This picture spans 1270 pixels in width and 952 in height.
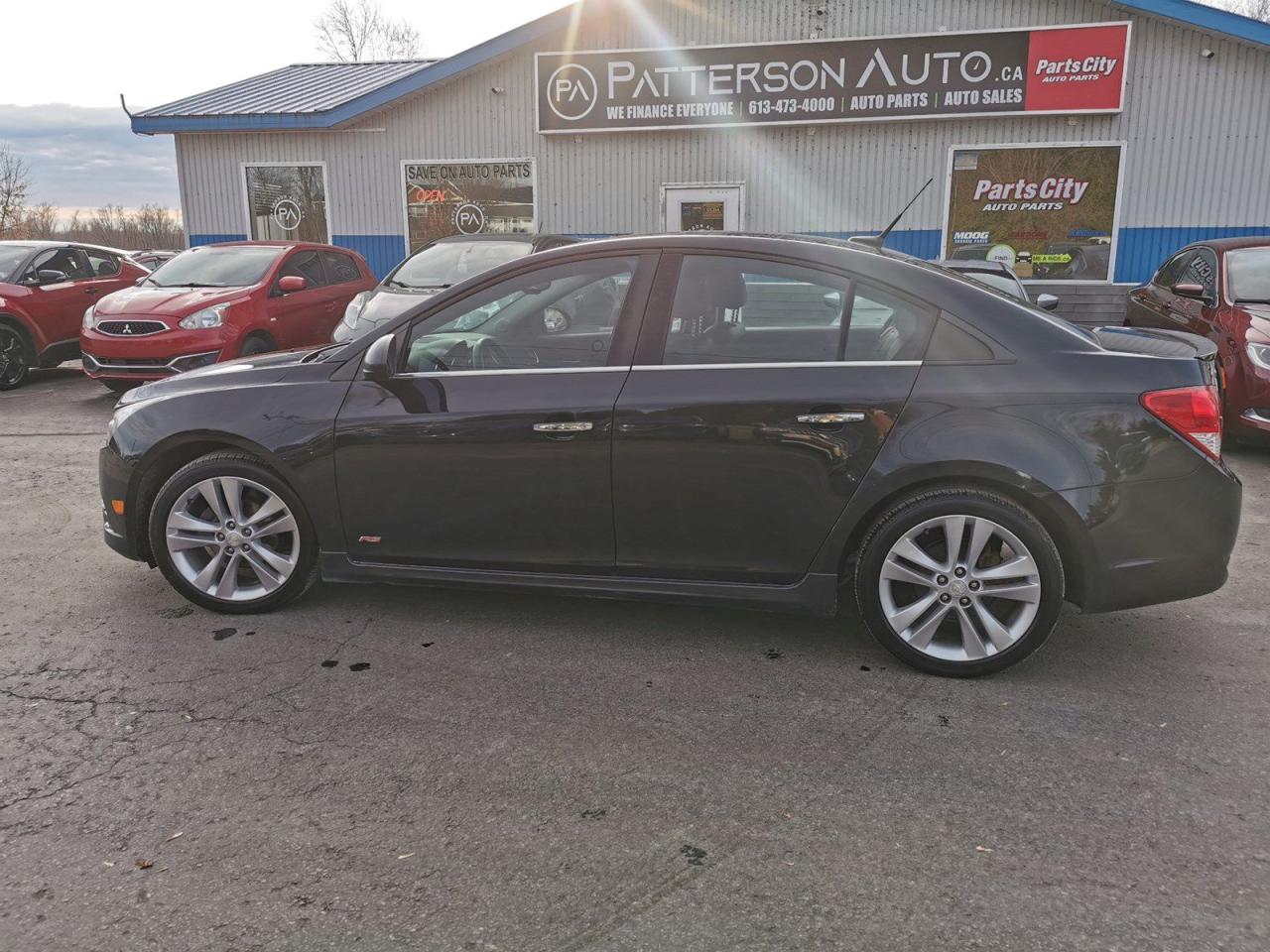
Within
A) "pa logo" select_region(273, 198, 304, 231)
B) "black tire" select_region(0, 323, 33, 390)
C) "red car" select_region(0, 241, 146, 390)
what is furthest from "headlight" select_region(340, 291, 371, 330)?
"pa logo" select_region(273, 198, 304, 231)

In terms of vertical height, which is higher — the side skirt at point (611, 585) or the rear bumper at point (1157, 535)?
the rear bumper at point (1157, 535)

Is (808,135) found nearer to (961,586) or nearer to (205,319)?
(205,319)

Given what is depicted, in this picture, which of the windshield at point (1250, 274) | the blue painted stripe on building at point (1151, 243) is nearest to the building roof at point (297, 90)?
the blue painted stripe on building at point (1151, 243)

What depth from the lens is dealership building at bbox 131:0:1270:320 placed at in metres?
13.4

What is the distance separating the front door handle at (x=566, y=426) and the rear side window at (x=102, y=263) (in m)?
10.8

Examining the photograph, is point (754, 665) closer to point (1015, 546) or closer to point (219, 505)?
point (1015, 546)

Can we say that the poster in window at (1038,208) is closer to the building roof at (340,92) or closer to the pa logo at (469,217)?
the building roof at (340,92)

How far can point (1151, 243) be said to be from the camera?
13.9 meters

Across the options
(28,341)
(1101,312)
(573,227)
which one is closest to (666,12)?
(573,227)

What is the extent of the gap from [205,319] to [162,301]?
59 cm

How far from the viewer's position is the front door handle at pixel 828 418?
139 inches

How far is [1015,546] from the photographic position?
3479mm

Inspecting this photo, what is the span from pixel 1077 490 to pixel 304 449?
2.97 meters

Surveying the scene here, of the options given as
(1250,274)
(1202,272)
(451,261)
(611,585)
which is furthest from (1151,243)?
(611,585)
